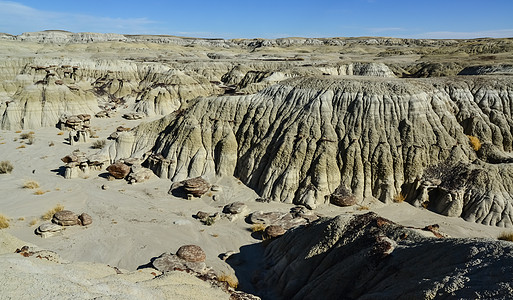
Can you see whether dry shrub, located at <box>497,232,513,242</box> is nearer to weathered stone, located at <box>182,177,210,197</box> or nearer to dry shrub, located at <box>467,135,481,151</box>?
dry shrub, located at <box>467,135,481,151</box>

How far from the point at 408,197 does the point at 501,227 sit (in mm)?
5755

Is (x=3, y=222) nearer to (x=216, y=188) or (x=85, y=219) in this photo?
(x=85, y=219)

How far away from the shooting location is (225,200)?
25844 millimetres

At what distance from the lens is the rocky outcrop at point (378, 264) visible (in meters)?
8.34

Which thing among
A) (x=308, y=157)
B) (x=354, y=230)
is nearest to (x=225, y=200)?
(x=308, y=157)

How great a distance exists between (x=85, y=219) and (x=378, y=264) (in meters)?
18.7

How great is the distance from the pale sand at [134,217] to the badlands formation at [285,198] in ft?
0.44

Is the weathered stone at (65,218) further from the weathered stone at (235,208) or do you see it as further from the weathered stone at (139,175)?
the weathered stone at (235,208)

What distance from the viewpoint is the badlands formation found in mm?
10930

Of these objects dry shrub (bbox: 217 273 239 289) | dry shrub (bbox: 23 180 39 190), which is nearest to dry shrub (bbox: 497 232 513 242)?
dry shrub (bbox: 217 273 239 289)

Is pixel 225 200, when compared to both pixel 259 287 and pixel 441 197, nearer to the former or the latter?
pixel 259 287

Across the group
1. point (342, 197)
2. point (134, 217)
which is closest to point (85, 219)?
point (134, 217)

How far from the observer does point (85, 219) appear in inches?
843

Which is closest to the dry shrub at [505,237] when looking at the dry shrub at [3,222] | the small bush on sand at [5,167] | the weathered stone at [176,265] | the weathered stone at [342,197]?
the weathered stone at [342,197]
